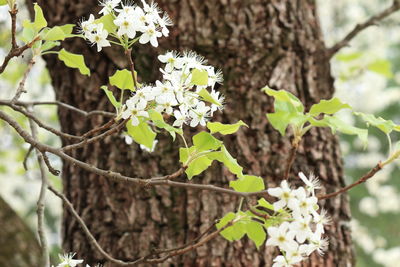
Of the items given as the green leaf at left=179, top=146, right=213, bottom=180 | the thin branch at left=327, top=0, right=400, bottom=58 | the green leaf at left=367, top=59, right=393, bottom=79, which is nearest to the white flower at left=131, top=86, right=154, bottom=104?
the green leaf at left=179, top=146, right=213, bottom=180

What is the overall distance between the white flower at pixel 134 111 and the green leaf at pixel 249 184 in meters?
0.19

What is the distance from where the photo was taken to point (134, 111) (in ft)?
2.95

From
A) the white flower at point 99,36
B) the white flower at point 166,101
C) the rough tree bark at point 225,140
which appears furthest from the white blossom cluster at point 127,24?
the rough tree bark at point 225,140

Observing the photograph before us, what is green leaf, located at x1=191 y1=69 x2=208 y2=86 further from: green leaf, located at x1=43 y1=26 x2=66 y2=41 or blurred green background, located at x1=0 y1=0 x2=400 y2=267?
blurred green background, located at x1=0 y1=0 x2=400 y2=267

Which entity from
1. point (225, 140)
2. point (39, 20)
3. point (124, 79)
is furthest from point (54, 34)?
point (225, 140)

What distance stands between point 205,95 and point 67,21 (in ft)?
2.78

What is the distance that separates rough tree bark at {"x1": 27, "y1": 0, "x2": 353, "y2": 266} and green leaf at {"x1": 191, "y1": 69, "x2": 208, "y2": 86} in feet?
1.91

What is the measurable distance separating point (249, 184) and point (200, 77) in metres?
0.20

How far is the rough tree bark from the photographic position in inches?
55.2

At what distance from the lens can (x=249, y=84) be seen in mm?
1505

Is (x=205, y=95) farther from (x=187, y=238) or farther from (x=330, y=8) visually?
(x=330, y=8)

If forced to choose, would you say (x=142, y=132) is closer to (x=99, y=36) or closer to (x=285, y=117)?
(x=99, y=36)

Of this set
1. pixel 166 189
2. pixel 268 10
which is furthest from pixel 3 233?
pixel 268 10

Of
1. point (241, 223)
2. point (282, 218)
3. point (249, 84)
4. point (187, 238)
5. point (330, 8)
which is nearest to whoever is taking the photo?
point (282, 218)
